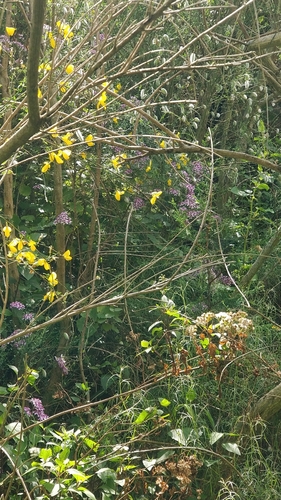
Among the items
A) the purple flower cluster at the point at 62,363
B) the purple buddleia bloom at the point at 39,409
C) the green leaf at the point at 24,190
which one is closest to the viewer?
the purple buddleia bloom at the point at 39,409

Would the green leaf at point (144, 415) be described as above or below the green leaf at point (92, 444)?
below

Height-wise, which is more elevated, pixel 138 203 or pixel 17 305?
pixel 138 203

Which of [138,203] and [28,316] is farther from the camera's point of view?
[138,203]

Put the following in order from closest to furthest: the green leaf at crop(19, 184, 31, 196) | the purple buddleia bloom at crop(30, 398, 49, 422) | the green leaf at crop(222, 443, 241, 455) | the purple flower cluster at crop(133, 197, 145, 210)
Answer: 1. the green leaf at crop(222, 443, 241, 455)
2. the purple buddleia bloom at crop(30, 398, 49, 422)
3. the green leaf at crop(19, 184, 31, 196)
4. the purple flower cluster at crop(133, 197, 145, 210)

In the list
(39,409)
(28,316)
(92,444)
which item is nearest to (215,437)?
(92,444)

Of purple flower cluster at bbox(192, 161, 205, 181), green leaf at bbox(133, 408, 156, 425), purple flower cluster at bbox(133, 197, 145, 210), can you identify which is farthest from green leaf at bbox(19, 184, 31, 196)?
green leaf at bbox(133, 408, 156, 425)

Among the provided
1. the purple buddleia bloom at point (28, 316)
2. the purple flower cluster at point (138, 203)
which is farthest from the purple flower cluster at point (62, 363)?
the purple flower cluster at point (138, 203)

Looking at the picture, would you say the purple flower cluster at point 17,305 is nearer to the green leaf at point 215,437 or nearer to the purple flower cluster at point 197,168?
the green leaf at point 215,437

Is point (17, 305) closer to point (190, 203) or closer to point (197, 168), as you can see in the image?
point (190, 203)

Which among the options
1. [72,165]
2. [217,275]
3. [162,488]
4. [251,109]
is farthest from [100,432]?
[251,109]

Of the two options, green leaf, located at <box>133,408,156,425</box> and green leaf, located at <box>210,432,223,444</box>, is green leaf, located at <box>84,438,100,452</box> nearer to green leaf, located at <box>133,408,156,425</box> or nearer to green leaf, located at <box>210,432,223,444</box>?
green leaf, located at <box>133,408,156,425</box>

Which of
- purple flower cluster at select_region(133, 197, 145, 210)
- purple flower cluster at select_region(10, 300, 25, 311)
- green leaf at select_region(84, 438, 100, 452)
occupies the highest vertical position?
purple flower cluster at select_region(133, 197, 145, 210)

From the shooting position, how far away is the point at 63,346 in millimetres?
3857

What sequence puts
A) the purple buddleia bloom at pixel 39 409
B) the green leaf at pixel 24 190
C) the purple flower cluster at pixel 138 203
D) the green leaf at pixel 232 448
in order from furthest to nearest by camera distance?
the purple flower cluster at pixel 138 203 → the green leaf at pixel 24 190 → the purple buddleia bloom at pixel 39 409 → the green leaf at pixel 232 448
